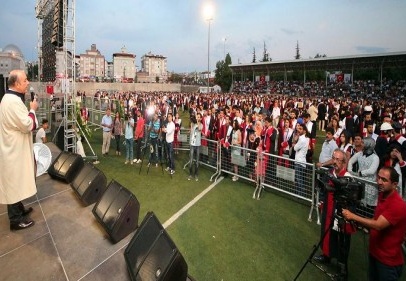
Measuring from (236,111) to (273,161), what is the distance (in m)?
4.61

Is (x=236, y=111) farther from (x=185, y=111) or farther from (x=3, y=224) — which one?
(x=185, y=111)

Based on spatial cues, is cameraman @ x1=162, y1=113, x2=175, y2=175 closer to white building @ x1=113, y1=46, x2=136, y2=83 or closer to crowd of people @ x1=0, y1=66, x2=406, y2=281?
crowd of people @ x1=0, y1=66, x2=406, y2=281

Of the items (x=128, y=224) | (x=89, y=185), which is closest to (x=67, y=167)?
(x=89, y=185)

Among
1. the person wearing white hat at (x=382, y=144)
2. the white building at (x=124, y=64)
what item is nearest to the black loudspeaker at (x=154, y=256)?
the person wearing white hat at (x=382, y=144)

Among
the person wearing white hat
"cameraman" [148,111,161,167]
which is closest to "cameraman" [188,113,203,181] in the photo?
"cameraman" [148,111,161,167]

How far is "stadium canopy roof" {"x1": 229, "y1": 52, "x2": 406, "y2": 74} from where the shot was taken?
33.6m

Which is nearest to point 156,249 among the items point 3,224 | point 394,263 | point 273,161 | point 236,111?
point 394,263

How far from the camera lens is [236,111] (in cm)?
1164

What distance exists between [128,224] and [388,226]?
3502 mm

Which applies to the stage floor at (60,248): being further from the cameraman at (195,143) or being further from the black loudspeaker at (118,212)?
the cameraman at (195,143)

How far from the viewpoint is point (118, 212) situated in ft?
13.6

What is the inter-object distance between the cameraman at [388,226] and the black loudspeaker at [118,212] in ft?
9.83

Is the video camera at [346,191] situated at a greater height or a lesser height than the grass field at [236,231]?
greater

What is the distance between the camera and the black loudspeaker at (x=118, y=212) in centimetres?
411
